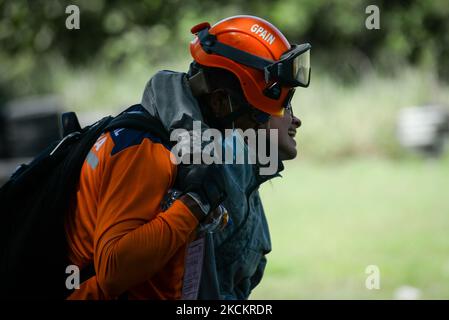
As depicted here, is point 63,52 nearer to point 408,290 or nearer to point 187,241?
point 408,290

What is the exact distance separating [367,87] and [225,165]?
544 inches

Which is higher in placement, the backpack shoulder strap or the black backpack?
the backpack shoulder strap

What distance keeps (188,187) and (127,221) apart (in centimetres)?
28

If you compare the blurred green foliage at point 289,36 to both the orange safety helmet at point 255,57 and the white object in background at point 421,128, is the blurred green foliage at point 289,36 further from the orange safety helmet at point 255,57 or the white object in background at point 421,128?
the orange safety helmet at point 255,57

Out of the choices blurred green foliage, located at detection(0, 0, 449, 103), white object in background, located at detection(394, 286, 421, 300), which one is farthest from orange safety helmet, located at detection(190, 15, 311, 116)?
blurred green foliage, located at detection(0, 0, 449, 103)

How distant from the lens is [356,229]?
36.7 ft

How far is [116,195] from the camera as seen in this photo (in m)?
3.19

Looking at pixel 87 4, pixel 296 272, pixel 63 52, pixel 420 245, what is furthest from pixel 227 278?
pixel 63 52

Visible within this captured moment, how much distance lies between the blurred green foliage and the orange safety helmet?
1209 centimetres

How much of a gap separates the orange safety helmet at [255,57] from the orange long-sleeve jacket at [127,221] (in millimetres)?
548

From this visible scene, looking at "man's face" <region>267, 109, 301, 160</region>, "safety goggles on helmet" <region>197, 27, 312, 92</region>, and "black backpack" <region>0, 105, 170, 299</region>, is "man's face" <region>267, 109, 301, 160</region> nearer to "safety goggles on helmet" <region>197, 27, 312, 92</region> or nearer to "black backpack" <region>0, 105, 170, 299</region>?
"safety goggles on helmet" <region>197, 27, 312, 92</region>

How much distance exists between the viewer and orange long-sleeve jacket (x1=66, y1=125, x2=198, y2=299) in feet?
10.3

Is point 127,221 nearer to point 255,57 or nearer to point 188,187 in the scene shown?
point 188,187

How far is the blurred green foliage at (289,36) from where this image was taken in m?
19.2
